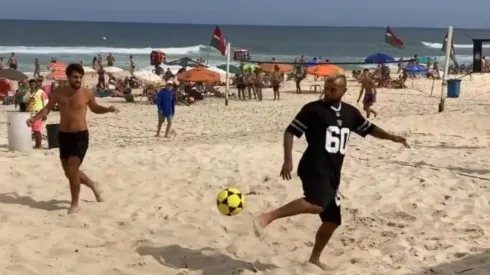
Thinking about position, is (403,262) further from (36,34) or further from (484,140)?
(36,34)

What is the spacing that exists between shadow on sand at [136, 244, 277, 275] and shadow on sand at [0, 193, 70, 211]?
1.53 metres

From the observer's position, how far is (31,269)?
4625 mm

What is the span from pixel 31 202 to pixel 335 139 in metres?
3.46

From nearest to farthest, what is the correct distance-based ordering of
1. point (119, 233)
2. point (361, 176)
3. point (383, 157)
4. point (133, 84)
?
point (119, 233)
point (361, 176)
point (383, 157)
point (133, 84)

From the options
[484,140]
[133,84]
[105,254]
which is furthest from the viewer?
[133,84]

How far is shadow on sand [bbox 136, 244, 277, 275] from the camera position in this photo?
4652mm

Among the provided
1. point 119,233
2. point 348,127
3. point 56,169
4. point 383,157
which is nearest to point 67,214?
point 119,233

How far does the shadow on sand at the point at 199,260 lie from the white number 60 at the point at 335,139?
0.97 m

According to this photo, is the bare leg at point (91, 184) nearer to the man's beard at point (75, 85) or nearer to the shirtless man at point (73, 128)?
the shirtless man at point (73, 128)

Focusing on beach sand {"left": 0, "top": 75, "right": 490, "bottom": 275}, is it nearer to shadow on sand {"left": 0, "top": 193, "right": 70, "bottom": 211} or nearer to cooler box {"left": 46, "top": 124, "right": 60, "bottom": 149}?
shadow on sand {"left": 0, "top": 193, "right": 70, "bottom": 211}

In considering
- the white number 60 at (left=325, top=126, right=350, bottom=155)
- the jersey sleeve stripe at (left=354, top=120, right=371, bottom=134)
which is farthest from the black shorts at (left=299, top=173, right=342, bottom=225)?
the jersey sleeve stripe at (left=354, top=120, right=371, bottom=134)

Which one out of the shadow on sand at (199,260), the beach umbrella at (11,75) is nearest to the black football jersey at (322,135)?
the shadow on sand at (199,260)

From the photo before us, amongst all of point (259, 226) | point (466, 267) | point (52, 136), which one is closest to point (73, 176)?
point (259, 226)

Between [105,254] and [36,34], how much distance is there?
8067cm
